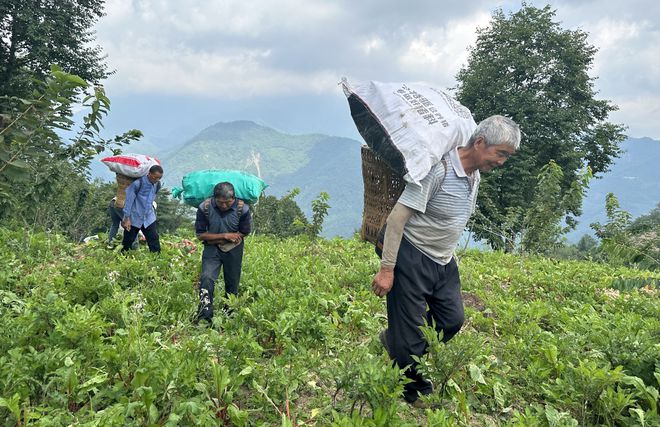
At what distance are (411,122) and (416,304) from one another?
1.25 meters

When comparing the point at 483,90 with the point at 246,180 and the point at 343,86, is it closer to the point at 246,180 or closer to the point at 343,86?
the point at 246,180

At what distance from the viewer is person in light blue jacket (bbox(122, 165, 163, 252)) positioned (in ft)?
23.0

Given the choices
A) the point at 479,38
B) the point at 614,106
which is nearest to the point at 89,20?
the point at 479,38

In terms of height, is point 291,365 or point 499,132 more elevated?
point 499,132

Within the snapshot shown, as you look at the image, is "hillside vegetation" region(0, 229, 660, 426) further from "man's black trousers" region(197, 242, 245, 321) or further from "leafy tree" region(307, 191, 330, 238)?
"leafy tree" region(307, 191, 330, 238)

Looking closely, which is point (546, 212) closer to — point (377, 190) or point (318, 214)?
point (318, 214)

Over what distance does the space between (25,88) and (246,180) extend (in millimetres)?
17980

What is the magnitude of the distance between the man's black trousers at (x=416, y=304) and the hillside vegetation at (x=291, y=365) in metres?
0.14

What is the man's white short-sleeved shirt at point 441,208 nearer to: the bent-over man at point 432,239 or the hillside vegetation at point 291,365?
the bent-over man at point 432,239

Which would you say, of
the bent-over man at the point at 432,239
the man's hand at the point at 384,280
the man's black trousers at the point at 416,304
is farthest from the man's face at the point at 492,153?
the man's hand at the point at 384,280

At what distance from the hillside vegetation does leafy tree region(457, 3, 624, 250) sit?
16208 mm

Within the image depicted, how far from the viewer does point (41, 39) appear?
18.7 m

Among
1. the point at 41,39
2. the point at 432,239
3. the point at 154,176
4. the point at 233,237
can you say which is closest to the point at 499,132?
the point at 432,239

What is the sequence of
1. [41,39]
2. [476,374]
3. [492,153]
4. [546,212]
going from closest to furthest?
1. [492,153]
2. [476,374]
3. [546,212]
4. [41,39]
